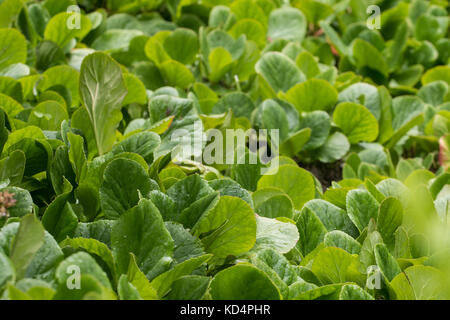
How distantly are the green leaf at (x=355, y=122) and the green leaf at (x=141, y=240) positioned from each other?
3.24 ft

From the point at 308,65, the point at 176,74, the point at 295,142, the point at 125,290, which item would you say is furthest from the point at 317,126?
the point at 125,290

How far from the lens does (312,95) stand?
6.24ft

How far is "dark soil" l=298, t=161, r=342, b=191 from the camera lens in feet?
6.45

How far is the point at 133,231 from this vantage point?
1.03 metres

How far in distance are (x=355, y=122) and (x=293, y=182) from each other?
0.54m

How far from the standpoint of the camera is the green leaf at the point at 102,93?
1.24 metres

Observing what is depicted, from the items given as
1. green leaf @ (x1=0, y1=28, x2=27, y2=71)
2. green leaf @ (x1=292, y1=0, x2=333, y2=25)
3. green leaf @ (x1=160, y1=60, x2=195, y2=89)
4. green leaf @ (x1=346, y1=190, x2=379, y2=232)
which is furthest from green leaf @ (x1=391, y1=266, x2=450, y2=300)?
green leaf @ (x1=292, y1=0, x2=333, y2=25)

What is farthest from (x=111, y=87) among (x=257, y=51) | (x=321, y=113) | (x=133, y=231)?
(x=257, y=51)

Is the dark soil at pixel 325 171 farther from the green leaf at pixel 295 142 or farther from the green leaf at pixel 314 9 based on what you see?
the green leaf at pixel 314 9

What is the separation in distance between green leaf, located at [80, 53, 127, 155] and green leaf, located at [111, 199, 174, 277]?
357 mm

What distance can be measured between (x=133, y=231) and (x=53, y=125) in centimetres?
54

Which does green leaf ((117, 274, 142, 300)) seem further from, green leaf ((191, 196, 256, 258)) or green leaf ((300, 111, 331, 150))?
green leaf ((300, 111, 331, 150))
